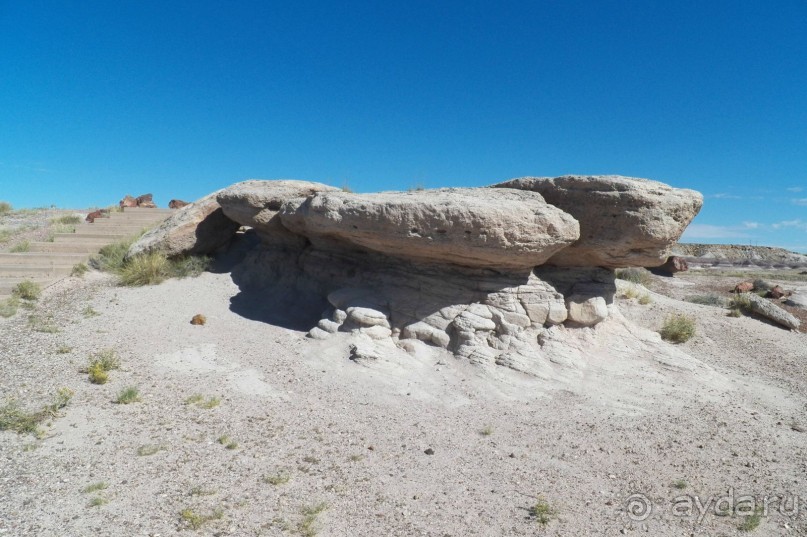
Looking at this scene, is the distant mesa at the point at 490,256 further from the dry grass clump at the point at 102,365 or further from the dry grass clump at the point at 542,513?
the dry grass clump at the point at 542,513

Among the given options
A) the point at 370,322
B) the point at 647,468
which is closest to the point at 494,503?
the point at 647,468

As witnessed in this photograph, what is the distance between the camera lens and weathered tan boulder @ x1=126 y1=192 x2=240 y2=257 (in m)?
10.5

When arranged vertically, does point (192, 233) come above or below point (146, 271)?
above

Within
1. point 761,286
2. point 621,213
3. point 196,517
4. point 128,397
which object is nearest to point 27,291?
point 128,397

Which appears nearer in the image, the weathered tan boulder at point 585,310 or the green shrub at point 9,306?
the weathered tan boulder at point 585,310

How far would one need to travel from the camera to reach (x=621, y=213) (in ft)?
23.1

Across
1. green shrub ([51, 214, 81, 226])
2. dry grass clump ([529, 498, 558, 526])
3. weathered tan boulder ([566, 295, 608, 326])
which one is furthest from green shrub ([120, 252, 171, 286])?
dry grass clump ([529, 498, 558, 526])

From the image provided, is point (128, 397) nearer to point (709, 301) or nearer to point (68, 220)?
point (709, 301)

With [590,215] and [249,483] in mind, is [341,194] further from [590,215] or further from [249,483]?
[249,483]

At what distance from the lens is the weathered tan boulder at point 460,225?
6595 millimetres

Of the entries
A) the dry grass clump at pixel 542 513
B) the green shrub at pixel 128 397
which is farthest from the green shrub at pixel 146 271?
the dry grass clump at pixel 542 513

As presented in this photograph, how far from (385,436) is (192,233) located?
788 cm

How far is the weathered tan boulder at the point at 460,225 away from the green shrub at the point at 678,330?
407 centimetres

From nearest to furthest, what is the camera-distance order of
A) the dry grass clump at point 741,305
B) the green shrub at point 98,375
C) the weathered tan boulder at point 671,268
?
the green shrub at point 98,375 → the dry grass clump at point 741,305 → the weathered tan boulder at point 671,268
